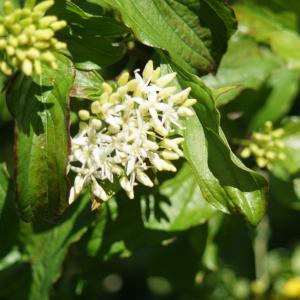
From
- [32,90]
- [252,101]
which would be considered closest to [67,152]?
[32,90]

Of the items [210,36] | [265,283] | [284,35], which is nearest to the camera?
[210,36]

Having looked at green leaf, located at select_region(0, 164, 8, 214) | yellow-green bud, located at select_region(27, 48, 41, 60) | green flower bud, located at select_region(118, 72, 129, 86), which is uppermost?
yellow-green bud, located at select_region(27, 48, 41, 60)

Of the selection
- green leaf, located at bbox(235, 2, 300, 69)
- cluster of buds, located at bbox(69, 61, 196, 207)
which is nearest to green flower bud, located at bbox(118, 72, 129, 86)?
cluster of buds, located at bbox(69, 61, 196, 207)

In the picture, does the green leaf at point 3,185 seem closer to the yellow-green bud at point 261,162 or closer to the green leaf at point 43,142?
the green leaf at point 43,142

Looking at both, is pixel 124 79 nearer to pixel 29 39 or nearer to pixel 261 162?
pixel 29 39

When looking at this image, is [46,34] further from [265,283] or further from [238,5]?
[265,283]

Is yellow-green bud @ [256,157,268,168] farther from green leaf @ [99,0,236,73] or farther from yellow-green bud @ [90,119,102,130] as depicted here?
yellow-green bud @ [90,119,102,130]

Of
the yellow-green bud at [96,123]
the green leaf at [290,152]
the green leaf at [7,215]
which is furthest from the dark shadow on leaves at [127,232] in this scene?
the green leaf at [290,152]
